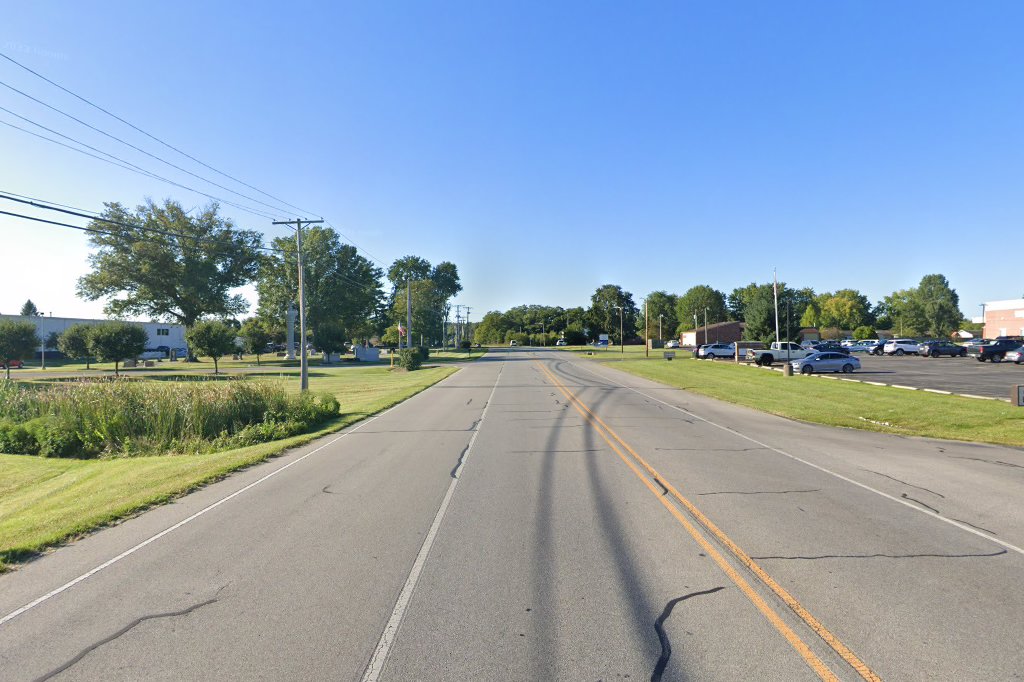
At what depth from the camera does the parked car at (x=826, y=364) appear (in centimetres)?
3838

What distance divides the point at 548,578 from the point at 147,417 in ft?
52.3

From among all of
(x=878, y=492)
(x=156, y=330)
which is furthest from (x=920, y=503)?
(x=156, y=330)

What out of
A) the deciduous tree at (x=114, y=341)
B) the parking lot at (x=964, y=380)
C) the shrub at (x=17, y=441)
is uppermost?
the deciduous tree at (x=114, y=341)

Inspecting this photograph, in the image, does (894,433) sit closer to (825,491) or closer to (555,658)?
(825,491)

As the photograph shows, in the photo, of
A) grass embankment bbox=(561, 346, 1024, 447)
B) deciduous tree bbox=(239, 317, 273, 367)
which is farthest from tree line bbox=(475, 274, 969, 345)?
grass embankment bbox=(561, 346, 1024, 447)

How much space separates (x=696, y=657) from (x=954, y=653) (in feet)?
6.26

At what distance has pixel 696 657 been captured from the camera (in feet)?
Result: 13.6

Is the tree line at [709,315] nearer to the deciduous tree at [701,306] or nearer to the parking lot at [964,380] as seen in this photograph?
the deciduous tree at [701,306]

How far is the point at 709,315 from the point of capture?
503ft

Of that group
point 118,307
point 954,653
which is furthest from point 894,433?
point 118,307

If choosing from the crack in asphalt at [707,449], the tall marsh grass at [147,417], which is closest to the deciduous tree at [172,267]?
the tall marsh grass at [147,417]

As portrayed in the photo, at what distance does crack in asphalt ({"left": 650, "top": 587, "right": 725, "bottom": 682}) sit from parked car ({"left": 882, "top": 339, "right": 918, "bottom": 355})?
2705 inches

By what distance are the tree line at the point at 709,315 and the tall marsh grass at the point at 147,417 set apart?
113 m

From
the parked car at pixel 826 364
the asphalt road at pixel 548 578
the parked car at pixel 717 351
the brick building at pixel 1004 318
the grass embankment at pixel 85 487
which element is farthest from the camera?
the brick building at pixel 1004 318
